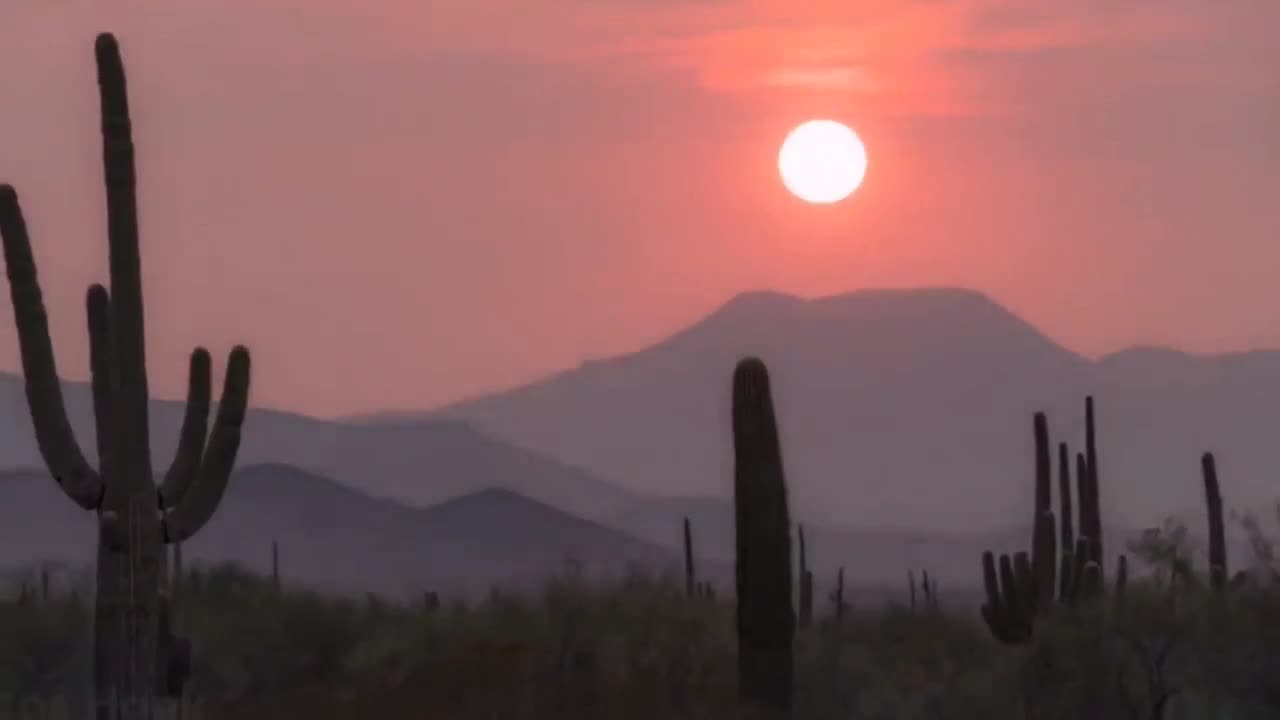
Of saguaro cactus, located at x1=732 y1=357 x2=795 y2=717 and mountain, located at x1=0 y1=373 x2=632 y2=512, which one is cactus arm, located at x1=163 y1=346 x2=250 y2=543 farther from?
mountain, located at x1=0 y1=373 x2=632 y2=512

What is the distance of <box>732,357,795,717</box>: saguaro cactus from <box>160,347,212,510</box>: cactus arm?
5630 millimetres

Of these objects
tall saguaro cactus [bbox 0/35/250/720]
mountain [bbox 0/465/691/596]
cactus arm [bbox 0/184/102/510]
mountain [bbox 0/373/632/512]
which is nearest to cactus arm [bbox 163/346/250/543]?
tall saguaro cactus [bbox 0/35/250/720]

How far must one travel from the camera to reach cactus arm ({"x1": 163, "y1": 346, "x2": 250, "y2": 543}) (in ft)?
77.3

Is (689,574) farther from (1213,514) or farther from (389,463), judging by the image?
(389,463)

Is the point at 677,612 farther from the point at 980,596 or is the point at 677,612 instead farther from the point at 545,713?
the point at 980,596

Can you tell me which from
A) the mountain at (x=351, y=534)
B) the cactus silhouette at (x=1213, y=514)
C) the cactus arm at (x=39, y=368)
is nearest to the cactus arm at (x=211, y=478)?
the cactus arm at (x=39, y=368)

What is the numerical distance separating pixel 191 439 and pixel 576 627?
34.3ft

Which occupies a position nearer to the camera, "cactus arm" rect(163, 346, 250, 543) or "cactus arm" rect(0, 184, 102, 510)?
"cactus arm" rect(0, 184, 102, 510)

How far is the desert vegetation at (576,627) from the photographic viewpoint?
23000 mm

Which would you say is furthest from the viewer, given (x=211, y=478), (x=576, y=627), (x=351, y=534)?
(x=351, y=534)

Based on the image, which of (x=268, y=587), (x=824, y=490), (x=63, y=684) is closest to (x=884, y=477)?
(x=824, y=490)

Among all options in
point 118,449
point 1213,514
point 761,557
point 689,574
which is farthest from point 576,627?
point 1213,514

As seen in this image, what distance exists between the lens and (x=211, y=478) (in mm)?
23766

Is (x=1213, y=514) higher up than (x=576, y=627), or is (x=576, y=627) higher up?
(x=1213, y=514)
